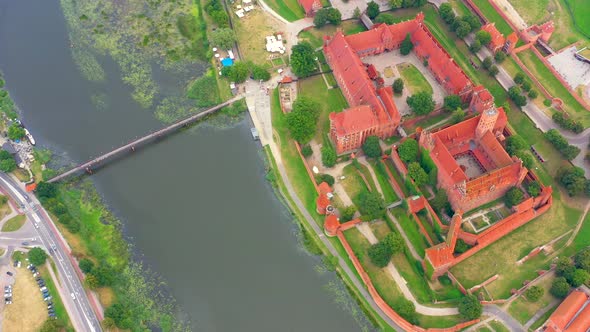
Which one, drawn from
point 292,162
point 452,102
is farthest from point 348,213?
point 452,102

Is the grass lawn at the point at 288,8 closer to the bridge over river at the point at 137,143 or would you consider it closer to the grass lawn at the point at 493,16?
the bridge over river at the point at 137,143

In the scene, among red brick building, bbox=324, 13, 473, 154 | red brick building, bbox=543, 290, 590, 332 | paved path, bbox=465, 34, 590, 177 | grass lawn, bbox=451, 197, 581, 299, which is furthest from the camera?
paved path, bbox=465, 34, 590, 177

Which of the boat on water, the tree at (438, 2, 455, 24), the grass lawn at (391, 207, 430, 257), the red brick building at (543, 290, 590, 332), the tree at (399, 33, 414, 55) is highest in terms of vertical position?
the tree at (438, 2, 455, 24)

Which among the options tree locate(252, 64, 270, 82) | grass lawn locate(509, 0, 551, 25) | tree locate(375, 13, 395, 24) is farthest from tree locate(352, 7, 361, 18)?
grass lawn locate(509, 0, 551, 25)

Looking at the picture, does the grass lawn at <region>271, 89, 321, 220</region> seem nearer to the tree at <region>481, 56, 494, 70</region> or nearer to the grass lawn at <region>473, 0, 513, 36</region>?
the tree at <region>481, 56, 494, 70</region>

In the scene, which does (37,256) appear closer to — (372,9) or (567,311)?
(567,311)

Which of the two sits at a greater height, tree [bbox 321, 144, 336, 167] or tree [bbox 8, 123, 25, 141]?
tree [bbox 8, 123, 25, 141]

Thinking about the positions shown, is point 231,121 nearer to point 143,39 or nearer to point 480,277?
point 143,39

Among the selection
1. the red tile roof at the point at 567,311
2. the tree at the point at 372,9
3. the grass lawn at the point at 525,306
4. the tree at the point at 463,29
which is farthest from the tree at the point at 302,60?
the red tile roof at the point at 567,311
